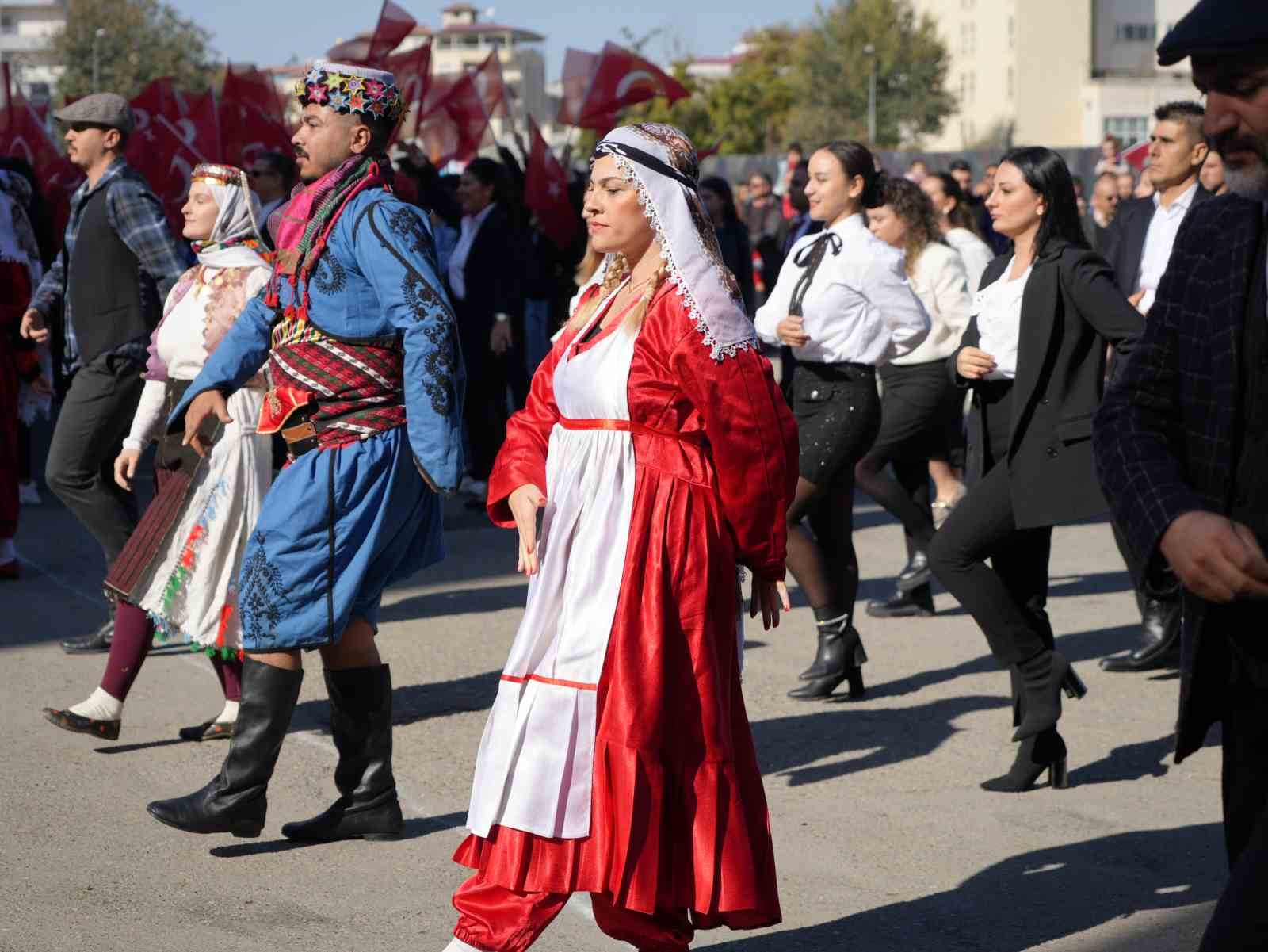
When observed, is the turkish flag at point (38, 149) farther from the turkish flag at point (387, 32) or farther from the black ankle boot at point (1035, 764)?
the black ankle boot at point (1035, 764)

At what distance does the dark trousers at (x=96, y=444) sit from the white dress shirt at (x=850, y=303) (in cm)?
270

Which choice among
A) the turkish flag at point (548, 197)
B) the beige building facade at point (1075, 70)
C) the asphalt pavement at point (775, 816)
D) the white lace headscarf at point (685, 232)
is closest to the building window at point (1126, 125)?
the beige building facade at point (1075, 70)

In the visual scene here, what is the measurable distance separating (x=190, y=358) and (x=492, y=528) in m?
5.10

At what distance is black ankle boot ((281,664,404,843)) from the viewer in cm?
489

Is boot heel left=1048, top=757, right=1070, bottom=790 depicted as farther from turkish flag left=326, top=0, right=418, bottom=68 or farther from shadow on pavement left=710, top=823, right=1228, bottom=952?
turkish flag left=326, top=0, right=418, bottom=68

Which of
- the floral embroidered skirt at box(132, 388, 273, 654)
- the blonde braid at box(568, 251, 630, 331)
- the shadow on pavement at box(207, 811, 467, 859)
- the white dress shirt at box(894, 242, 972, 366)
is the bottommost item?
the shadow on pavement at box(207, 811, 467, 859)

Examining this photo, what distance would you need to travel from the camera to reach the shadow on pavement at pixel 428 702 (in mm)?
6395

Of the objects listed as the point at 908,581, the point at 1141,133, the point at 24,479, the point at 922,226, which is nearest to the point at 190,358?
the point at 908,581

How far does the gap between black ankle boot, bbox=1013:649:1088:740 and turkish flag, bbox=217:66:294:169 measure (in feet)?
30.4

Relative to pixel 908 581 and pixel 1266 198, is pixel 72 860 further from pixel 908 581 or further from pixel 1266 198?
pixel 908 581

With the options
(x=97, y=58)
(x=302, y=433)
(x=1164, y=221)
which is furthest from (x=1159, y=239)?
(x=97, y=58)

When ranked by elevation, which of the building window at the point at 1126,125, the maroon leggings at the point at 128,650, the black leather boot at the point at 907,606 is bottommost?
the black leather boot at the point at 907,606

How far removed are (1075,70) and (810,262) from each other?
3554 inches

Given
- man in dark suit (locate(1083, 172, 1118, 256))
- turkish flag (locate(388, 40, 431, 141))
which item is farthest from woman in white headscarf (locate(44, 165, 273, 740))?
man in dark suit (locate(1083, 172, 1118, 256))
